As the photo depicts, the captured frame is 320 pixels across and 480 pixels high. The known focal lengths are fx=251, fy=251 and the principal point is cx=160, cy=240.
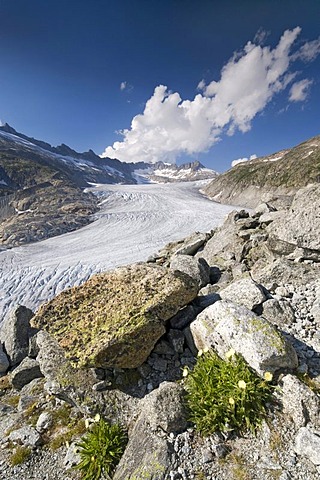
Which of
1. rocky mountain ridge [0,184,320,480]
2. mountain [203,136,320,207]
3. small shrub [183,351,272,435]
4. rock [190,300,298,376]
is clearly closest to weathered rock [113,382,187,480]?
rocky mountain ridge [0,184,320,480]

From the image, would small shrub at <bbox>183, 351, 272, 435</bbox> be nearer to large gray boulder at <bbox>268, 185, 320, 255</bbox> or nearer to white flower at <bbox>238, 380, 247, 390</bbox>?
white flower at <bbox>238, 380, 247, 390</bbox>

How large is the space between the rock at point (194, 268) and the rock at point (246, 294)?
5.60 feet

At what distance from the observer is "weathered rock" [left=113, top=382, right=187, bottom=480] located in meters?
3.46

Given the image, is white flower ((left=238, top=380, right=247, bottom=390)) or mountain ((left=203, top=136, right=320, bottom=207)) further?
mountain ((left=203, top=136, right=320, bottom=207))

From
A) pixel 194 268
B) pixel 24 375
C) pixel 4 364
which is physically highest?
pixel 194 268

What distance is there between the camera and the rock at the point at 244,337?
403cm

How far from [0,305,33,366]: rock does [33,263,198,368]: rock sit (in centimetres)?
275

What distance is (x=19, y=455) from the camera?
13.7ft

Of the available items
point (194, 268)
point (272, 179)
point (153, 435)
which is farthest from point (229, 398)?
point (272, 179)

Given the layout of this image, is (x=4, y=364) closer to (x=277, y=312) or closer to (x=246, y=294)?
(x=246, y=294)

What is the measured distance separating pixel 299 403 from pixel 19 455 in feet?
15.0

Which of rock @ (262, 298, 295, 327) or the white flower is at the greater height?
rock @ (262, 298, 295, 327)

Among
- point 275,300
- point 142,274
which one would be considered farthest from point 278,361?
point 142,274

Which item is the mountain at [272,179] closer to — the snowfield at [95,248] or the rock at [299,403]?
the snowfield at [95,248]
